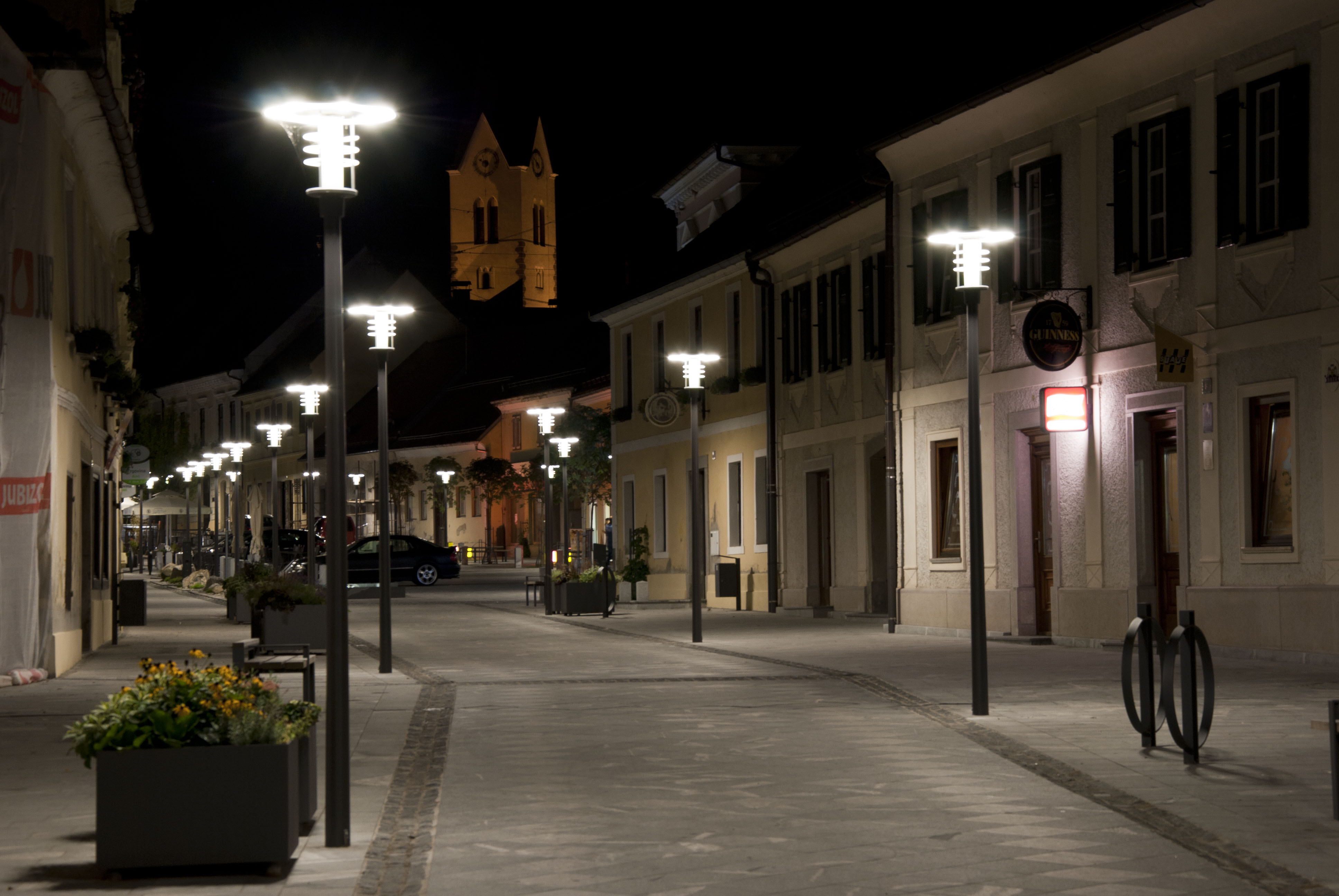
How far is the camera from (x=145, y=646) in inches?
1038

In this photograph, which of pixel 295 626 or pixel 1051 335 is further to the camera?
pixel 295 626

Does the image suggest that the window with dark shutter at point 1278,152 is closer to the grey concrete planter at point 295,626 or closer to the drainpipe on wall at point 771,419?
the grey concrete planter at point 295,626

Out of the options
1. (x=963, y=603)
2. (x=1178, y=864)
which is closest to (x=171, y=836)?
(x=1178, y=864)

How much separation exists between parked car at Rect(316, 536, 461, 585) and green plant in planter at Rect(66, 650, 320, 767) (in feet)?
144

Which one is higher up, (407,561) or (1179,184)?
(1179,184)

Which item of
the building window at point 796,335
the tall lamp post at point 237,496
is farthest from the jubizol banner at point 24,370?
the tall lamp post at point 237,496

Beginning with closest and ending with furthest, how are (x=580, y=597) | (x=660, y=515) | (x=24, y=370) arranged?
(x=24, y=370) < (x=580, y=597) < (x=660, y=515)

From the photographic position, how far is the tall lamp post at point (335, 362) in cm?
888

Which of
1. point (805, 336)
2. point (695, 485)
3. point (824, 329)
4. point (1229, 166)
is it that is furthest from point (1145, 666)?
point (805, 336)

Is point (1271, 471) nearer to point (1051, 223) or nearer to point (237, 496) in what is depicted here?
point (1051, 223)

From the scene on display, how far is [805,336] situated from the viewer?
33781 mm

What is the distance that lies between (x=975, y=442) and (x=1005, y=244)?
34.7 ft

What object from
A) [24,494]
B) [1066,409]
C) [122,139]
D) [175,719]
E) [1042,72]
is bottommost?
[175,719]

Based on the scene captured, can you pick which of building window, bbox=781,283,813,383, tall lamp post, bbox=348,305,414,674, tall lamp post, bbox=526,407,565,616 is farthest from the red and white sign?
building window, bbox=781,283,813,383
